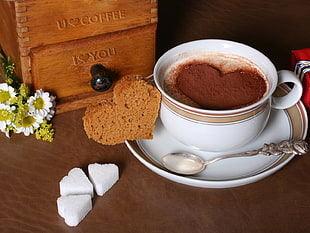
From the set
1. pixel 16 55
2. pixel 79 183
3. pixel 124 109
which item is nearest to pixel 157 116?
pixel 124 109

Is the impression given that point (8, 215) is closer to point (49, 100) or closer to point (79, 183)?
point (79, 183)

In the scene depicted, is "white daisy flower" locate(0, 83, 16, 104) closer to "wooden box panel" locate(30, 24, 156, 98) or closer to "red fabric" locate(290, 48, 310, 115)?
"wooden box panel" locate(30, 24, 156, 98)

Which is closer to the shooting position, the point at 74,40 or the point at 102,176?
the point at 102,176

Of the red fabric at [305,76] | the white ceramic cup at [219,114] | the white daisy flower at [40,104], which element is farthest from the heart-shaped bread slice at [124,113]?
the red fabric at [305,76]

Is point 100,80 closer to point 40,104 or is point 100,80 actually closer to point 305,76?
point 40,104

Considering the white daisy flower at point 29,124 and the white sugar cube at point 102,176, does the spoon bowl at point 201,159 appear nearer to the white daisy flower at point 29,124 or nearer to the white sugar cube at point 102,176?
the white sugar cube at point 102,176

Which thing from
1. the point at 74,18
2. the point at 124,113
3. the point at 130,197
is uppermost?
the point at 74,18

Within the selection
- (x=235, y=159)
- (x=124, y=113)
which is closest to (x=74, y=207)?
(x=124, y=113)
